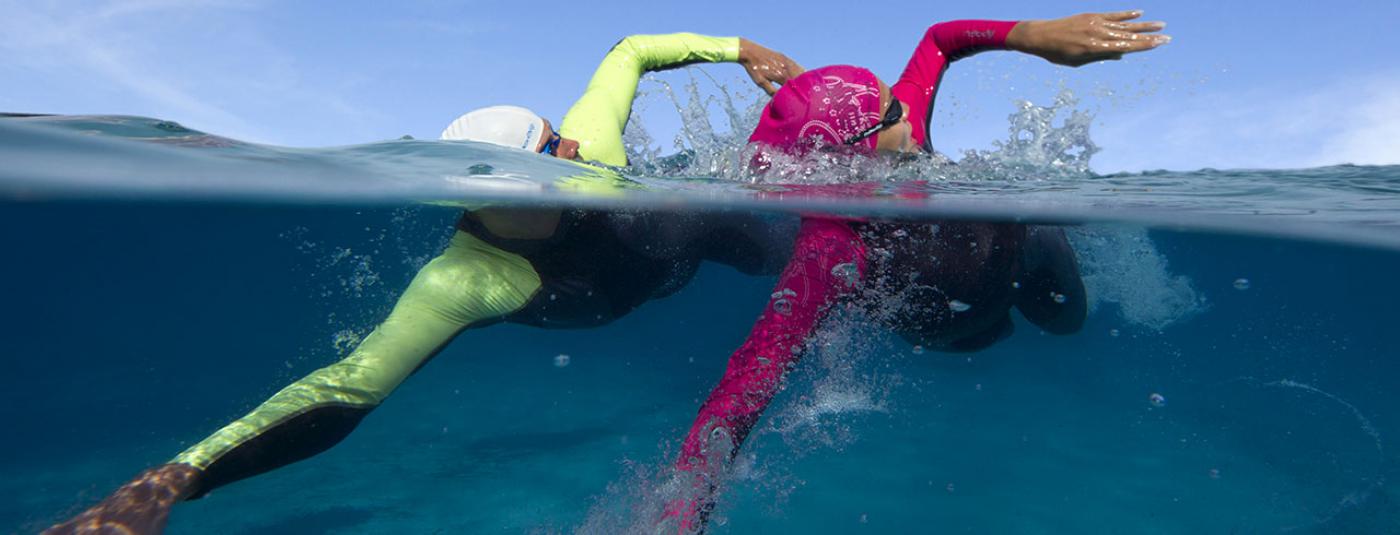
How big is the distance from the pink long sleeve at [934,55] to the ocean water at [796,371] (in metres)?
0.47

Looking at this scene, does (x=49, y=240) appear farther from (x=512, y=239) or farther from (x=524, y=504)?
(x=512, y=239)

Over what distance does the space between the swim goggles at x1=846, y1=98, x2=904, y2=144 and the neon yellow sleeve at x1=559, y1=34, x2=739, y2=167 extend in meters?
1.94

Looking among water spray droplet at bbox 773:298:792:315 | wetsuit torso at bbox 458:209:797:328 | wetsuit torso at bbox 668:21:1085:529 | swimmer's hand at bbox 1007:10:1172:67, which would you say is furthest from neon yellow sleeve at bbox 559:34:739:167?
water spray droplet at bbox 773:298:792:315

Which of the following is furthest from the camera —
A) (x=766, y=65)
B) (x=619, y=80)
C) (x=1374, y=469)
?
(x=1374, y=469)

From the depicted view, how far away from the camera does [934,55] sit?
493 cm

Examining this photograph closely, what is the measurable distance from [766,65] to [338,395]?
13.2ft

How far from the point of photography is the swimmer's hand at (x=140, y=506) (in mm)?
2835

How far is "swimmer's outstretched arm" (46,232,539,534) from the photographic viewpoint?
2.97 metres

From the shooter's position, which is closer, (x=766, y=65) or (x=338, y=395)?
(x=338, y=395)

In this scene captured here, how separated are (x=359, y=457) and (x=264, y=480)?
39.0 inches

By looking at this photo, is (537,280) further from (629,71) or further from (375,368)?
(629,71)

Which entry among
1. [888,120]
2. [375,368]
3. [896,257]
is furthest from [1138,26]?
[375,368]

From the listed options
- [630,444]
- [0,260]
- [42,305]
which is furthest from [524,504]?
[42,305]

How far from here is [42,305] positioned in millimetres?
10688
